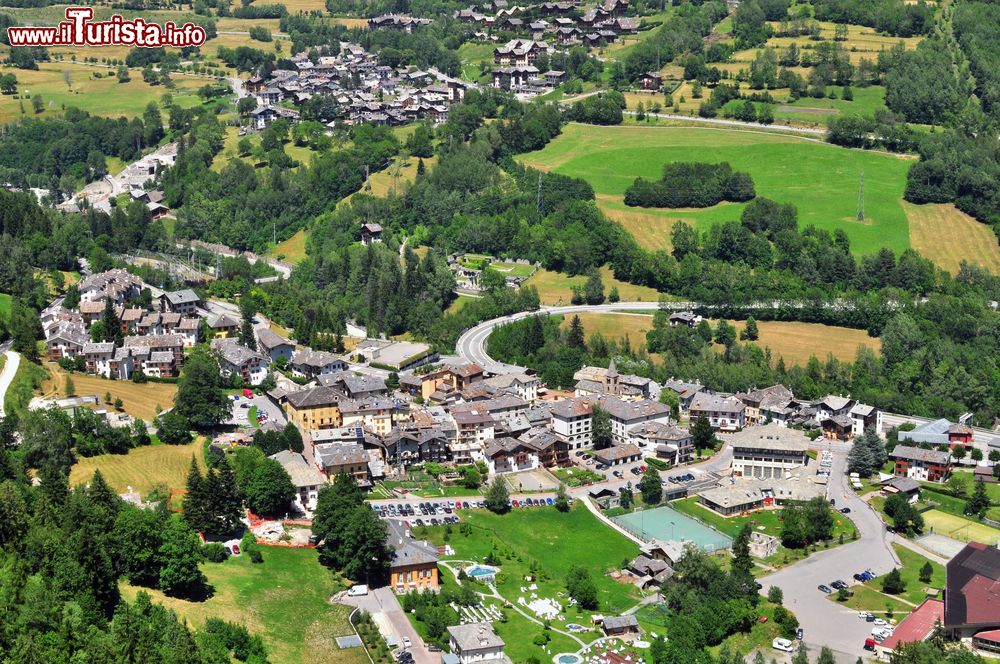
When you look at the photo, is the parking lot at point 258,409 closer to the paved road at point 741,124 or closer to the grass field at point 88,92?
the paved road at point 741,124

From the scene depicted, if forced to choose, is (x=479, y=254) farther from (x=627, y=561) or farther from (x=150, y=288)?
(x=627, y=561)

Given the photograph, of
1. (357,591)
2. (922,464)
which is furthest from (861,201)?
(357,591)

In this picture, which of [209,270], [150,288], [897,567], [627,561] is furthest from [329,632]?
[209,270]

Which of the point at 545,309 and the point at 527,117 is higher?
the point at 527,117

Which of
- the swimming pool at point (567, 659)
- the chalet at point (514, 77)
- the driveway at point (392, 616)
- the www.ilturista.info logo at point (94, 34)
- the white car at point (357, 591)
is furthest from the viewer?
the chalet at point (514, 77)

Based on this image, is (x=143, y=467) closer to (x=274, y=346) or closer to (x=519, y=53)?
(x=274, y=346)

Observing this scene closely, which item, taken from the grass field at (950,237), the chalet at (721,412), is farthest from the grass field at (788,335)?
the grass field at (950,237)
